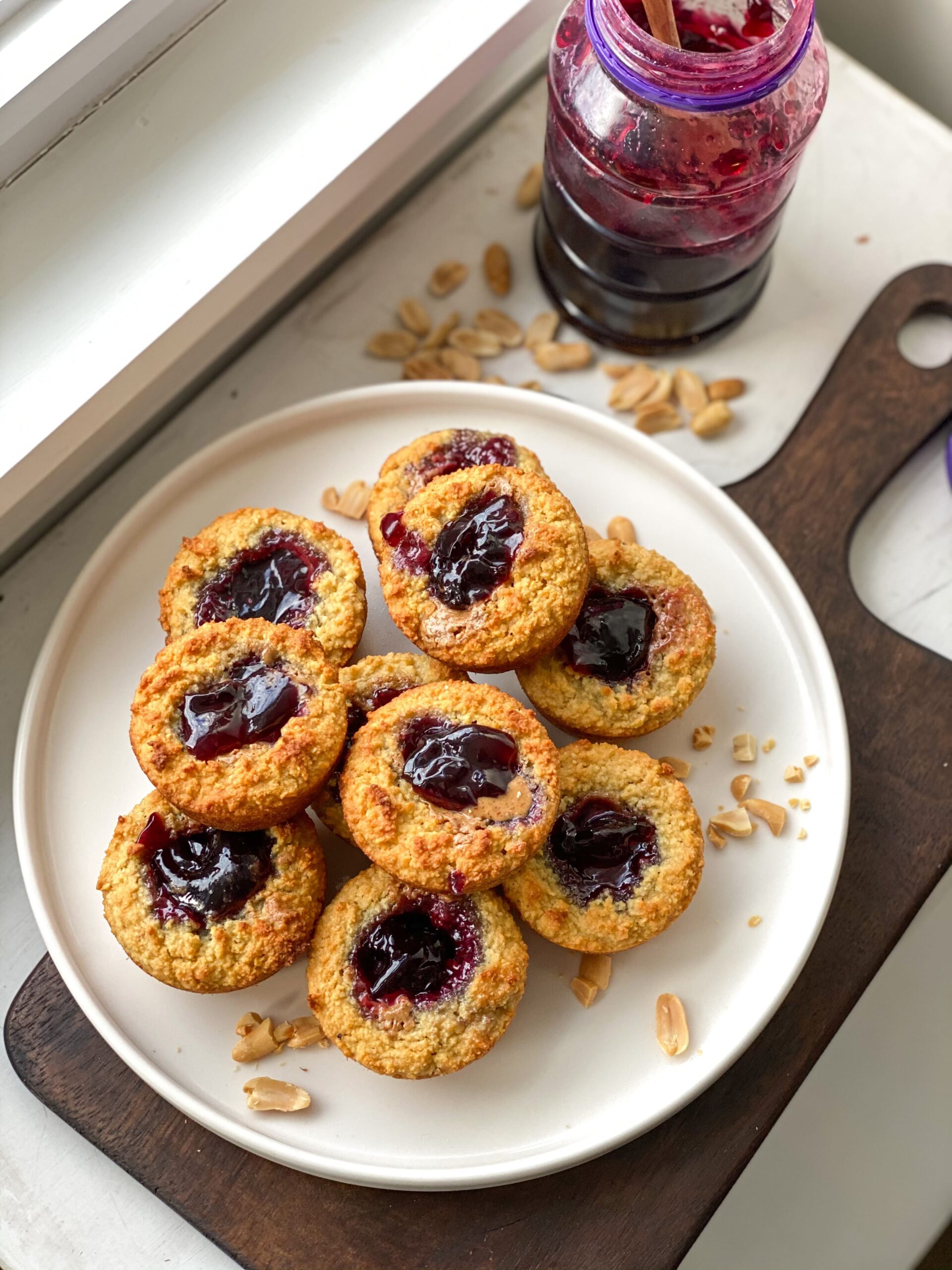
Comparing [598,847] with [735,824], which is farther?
[735,824]

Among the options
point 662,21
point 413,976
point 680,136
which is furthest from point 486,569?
point 662,21

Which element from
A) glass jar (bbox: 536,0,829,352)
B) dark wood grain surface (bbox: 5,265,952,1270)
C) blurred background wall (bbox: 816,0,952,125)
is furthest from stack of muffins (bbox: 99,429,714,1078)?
blurred background wall (bbox: 816,0,952,125)

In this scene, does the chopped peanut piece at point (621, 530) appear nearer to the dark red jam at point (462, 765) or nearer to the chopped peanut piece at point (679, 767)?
the chopped peanut piece at point (679, 767)

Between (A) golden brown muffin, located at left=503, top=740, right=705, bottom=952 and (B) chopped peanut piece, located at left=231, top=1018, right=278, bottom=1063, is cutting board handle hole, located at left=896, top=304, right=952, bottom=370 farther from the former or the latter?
(B) chopped peanut piece, located at left=231, top=1018, right=278, bottom=1063

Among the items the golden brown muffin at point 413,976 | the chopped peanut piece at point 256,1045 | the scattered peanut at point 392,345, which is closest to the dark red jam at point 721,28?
the scattered peanut at point 392,345

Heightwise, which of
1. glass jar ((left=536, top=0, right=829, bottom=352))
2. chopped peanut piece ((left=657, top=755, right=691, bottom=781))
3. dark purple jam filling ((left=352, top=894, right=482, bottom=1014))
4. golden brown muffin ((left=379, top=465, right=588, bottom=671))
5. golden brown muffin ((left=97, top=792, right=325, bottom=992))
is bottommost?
chopped peanut piece ((left=657, top=755, right=691, bottom=781))

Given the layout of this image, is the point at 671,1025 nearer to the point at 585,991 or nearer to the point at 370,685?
the point at 585,991
